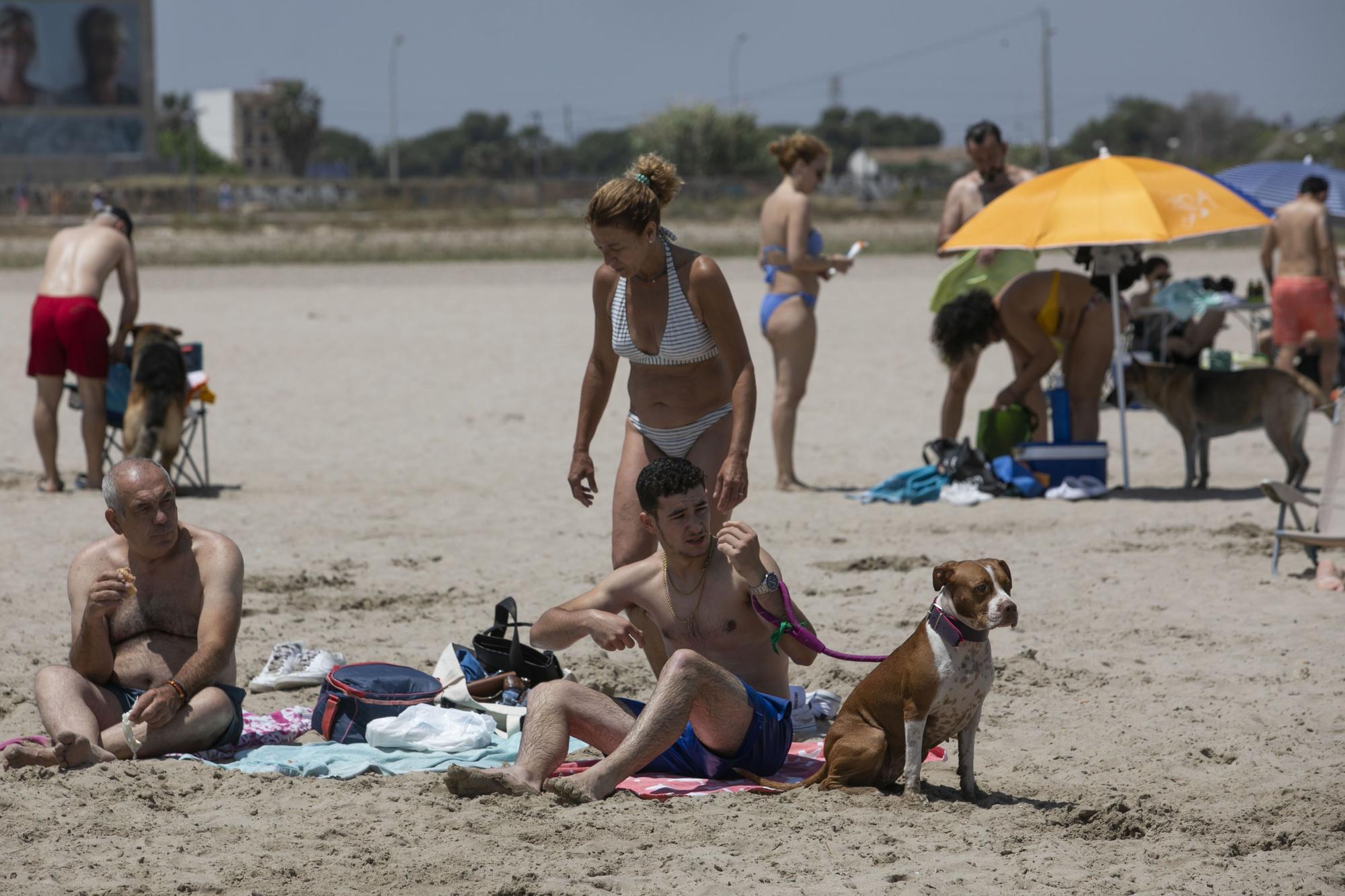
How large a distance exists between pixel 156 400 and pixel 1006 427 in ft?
16.7

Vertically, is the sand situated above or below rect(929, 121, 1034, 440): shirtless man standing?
below

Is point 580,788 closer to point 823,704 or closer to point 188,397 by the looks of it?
point 823,704

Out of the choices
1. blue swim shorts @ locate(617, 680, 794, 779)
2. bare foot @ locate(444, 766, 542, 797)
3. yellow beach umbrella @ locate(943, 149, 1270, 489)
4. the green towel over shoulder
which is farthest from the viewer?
the green towel over shoulder

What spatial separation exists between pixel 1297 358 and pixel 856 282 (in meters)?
12.1

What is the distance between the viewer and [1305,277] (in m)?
10.6

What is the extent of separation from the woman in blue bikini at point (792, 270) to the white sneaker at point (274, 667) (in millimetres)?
3891

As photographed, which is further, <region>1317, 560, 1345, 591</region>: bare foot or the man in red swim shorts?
the man in red swim shorts

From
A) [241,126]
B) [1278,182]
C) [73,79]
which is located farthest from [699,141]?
[241,126]

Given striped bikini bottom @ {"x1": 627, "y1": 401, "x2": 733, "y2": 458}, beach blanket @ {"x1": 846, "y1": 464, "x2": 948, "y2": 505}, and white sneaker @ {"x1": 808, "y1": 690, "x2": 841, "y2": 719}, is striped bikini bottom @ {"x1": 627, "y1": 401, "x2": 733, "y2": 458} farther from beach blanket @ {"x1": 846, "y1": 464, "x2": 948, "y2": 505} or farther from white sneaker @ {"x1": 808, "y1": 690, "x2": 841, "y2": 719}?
beach blanket @ {"x1": 846, "y1": 464, "x2": 948, "y2": 505}

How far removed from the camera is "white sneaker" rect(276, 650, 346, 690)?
5.42m

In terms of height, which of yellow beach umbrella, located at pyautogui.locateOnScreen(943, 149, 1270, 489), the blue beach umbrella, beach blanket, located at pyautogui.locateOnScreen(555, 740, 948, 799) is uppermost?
the blue beach umbrella

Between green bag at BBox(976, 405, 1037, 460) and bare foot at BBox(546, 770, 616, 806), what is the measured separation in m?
5.44

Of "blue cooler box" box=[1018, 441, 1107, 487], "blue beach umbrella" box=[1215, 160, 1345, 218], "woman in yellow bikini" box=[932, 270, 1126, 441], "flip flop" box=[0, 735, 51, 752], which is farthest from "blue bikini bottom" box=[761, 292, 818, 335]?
"blue beach umbrella" box=[1215, 160, 1345, 218]

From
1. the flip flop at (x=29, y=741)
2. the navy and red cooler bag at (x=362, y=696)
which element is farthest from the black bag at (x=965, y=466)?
the flip flop at (x=29, y=741)
